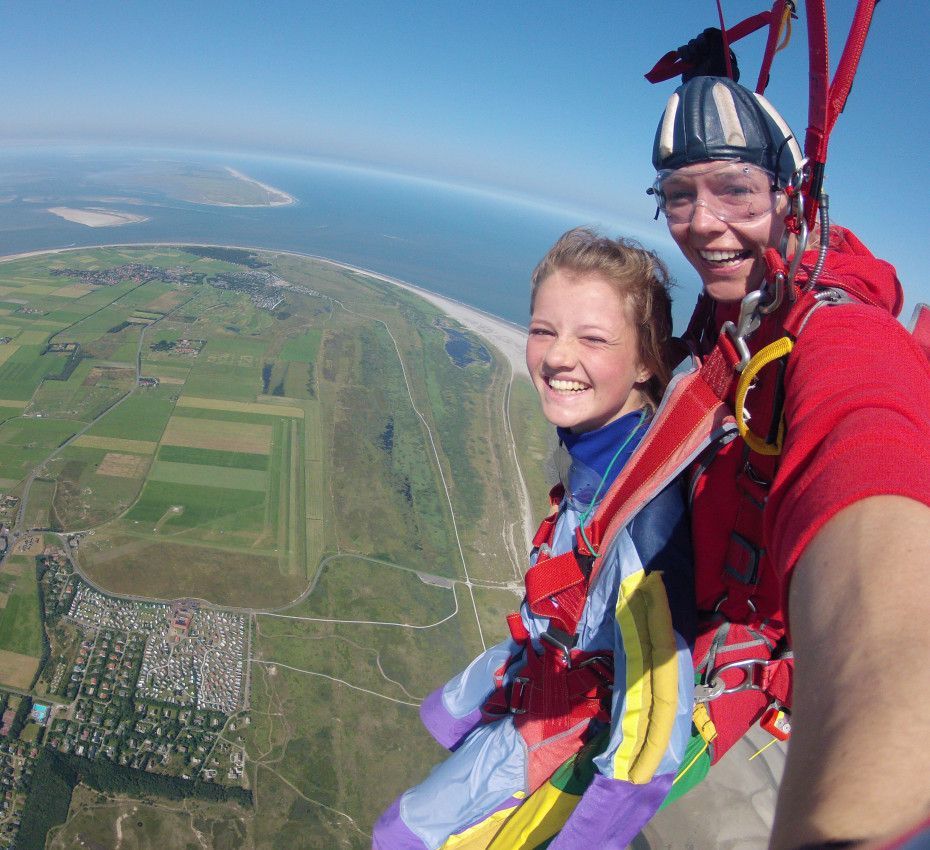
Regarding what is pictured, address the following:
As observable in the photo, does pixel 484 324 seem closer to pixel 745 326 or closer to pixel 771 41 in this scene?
pixel 771 41

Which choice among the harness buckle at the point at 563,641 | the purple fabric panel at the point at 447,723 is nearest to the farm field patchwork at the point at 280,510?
the purple fabric panel at the point at 447,723

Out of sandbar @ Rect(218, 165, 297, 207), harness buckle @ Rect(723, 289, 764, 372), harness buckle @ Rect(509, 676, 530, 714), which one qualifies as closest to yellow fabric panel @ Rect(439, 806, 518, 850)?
harness buckle @ Rect(509, 676, 530, 714)

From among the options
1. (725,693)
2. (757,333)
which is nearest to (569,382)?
(757,333)

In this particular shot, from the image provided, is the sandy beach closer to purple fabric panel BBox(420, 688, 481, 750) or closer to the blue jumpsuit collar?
purple fabric panel BBox(420, 688, 481, 750)

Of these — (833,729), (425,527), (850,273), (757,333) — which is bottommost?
(425,527)

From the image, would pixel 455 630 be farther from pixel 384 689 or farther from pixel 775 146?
pixel 775 146

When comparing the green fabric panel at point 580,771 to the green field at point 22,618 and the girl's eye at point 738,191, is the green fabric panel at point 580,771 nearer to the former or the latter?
the girl's eye at point 738,191
